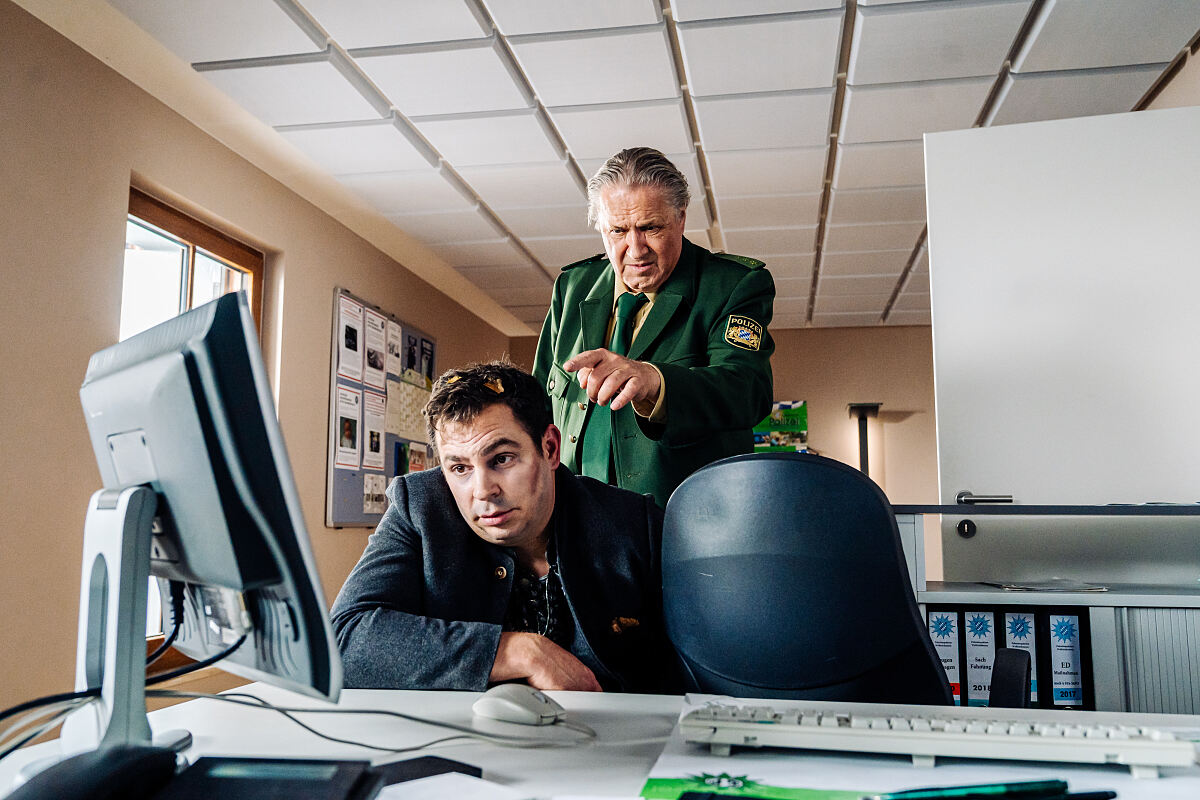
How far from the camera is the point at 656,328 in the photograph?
2.03 m

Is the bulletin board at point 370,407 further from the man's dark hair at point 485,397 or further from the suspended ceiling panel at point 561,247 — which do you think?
the man's dark hair at point 485,397

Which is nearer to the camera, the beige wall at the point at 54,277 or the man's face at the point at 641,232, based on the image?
the man's face at the point at 641,232

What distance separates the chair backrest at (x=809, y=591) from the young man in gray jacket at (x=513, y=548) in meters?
0.29

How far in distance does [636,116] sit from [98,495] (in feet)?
10.3

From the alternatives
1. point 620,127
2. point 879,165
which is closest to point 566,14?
point 620,127

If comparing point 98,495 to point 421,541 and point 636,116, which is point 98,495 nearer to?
point 421,541

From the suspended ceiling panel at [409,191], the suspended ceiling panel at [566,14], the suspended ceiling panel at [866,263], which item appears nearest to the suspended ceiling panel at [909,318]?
the suspended ceiling panel at [866,263]

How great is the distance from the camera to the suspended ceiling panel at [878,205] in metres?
4.49

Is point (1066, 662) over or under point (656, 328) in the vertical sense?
under

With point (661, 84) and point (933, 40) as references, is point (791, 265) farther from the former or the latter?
point (933, 40)

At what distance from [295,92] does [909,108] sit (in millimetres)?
2298

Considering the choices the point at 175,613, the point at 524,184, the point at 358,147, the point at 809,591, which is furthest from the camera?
the point at 524,184

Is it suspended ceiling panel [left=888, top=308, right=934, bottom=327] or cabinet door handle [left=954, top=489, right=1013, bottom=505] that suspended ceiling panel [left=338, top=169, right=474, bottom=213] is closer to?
cabinet door handle [left=954, top=489, right=1013, bottom=505]

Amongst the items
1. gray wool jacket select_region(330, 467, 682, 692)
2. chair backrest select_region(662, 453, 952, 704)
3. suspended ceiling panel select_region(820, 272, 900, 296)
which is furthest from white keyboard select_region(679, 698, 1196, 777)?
suspended ceiling panel select_region(820, 272, 900, 296)
